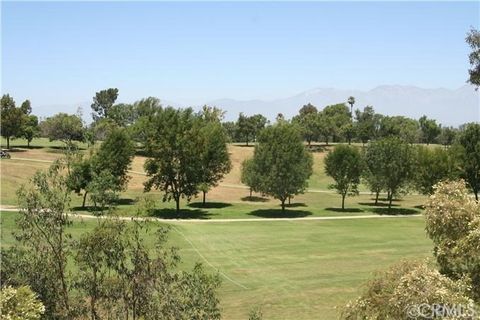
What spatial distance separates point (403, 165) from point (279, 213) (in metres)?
20.0

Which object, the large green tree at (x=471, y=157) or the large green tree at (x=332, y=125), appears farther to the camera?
the large green tree at (x=332, y=125)

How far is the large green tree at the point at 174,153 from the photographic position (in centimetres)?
6506

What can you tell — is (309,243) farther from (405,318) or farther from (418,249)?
(405,318)

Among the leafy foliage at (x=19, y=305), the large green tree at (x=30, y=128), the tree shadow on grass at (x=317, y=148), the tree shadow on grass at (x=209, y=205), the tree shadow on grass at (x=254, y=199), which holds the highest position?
the large green tree at (x=30, y=128)


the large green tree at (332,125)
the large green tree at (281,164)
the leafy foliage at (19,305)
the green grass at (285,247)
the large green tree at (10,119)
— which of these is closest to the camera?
the leafy foliage at (19,305)

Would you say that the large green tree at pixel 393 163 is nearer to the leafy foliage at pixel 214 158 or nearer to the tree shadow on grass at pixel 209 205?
the leafy foliage at pixel 214 158

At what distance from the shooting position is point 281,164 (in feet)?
220

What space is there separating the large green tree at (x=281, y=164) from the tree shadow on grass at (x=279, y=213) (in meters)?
1.20

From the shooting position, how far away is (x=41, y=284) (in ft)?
50.0

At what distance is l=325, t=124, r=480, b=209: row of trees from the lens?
236 ft

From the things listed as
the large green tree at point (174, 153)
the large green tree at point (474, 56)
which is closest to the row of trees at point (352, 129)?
the large green tree at point (174, 153)

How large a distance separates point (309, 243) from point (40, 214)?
34.9 meters

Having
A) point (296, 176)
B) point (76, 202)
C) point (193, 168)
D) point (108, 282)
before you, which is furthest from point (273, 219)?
point (108, 282)

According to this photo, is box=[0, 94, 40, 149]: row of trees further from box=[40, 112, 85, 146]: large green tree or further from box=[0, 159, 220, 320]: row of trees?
box=[0, 159, 220, 320]: row of trees
